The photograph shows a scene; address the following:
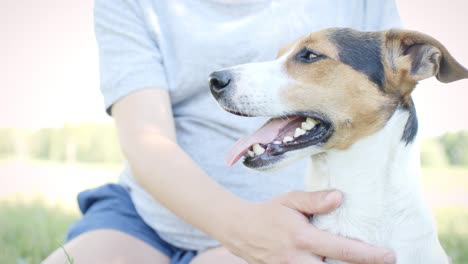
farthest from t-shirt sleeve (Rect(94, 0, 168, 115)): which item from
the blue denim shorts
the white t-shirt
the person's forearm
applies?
the blue denim shorts

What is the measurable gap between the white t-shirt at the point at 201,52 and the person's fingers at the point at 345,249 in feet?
2.04

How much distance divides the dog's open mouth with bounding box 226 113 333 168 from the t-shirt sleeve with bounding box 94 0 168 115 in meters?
0.62

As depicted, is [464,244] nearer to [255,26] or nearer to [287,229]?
[255,26]

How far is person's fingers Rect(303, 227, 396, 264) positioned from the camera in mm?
1696

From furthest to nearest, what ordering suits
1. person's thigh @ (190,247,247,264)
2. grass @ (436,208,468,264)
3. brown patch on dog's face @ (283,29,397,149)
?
1. grass @ (436,208,468,264)
2. person's thigh @ (190,247,247,264)
3. brown patch on dog's face @ (283,29,397,149)

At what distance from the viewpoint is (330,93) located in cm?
182

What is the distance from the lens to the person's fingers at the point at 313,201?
1760mm

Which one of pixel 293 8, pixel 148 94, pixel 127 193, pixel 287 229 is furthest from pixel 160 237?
pixel 293 8

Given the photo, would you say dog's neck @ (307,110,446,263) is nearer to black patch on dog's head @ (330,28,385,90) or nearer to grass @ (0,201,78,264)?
black patch on dog's head @ (330,28,385,90)

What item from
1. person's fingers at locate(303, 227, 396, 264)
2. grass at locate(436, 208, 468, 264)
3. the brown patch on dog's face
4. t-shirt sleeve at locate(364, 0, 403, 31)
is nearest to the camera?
person's fingers at locate(303, 227, 396, 264)

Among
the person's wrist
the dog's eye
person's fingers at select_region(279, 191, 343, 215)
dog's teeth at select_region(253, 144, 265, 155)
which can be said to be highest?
the dog's eye

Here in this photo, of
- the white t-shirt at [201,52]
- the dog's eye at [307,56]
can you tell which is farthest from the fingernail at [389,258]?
the white t-shirt at [201,52]

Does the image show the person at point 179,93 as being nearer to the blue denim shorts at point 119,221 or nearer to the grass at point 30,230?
the blue denim shorts at point 119,221

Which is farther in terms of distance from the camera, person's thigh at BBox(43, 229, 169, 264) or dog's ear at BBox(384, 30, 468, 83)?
person's thigh at BBox(43, 229, 169, 264)
